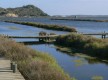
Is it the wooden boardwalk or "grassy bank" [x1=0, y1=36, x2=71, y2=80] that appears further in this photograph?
"grassy bank" [x1=0, y1=36, x2=71, y2=80]

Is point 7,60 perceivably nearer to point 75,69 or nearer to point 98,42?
point 75,69

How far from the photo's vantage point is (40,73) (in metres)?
18.5

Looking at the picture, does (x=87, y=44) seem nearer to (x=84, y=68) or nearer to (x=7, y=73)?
(x=84, y=68)

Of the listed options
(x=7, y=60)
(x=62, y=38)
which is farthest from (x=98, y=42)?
(x=7, y=60)

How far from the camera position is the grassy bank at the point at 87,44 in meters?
38.6

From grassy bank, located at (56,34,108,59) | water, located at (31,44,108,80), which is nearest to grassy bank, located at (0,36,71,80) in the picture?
water, located at (31,44,108,80)

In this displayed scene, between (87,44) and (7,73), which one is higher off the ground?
(7,73)

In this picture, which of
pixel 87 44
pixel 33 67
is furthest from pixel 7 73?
pixel 87 44

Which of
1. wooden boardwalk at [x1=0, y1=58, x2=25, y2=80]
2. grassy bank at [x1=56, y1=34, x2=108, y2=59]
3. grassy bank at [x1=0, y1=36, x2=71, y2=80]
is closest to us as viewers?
wooden boardwalk at [x1=0, y1=58, x2=25, y2=80]

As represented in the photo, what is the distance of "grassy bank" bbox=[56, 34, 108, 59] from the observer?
38566 millimetres

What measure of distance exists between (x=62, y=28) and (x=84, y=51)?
176 ft

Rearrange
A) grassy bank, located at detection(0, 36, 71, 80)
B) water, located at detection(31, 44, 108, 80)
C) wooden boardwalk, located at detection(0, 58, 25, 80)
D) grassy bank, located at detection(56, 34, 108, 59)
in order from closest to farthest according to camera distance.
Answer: wooden boardwalk, located at detection(0, 58, 25, 80) → grassy bank, located at detection(0, 36, 71, 80) → water, located at detection(31, 44, 108, 80) → grassy bank, located at detection(56, 34, 108, 59)

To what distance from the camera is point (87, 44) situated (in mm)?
Result: 43594

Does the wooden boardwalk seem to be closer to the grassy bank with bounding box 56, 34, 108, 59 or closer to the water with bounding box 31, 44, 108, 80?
the water with bounding box 31, 44, 108, 80
